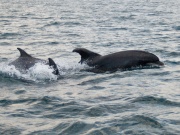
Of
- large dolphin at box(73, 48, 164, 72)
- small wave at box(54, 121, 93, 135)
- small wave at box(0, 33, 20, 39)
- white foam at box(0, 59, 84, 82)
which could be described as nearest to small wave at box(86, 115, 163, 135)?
small wave at box(54, 121, 93, 135)

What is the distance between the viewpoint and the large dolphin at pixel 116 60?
14406mm

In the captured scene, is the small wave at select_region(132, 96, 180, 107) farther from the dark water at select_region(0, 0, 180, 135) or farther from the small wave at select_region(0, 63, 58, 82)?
the small wave at select_region(0, 63, 58, 82)

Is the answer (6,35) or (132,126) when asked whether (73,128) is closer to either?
(132,126)

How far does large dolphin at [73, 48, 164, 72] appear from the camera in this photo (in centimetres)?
1441

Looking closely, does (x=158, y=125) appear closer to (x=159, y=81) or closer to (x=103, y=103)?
(x=103, y=103)

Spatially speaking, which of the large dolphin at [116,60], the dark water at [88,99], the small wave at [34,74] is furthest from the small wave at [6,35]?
the large dolphin at [116,60]

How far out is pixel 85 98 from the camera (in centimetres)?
1096

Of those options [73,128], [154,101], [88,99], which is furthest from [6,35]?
[73,128]

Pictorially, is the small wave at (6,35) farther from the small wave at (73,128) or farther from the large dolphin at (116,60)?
the small wave at (73,128)

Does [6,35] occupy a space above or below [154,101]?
above

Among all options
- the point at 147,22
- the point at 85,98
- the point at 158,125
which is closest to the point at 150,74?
the point at 85,98

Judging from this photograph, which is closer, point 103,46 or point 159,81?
point 159,81

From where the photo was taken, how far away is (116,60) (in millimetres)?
14469

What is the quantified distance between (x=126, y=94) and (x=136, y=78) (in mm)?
2064
